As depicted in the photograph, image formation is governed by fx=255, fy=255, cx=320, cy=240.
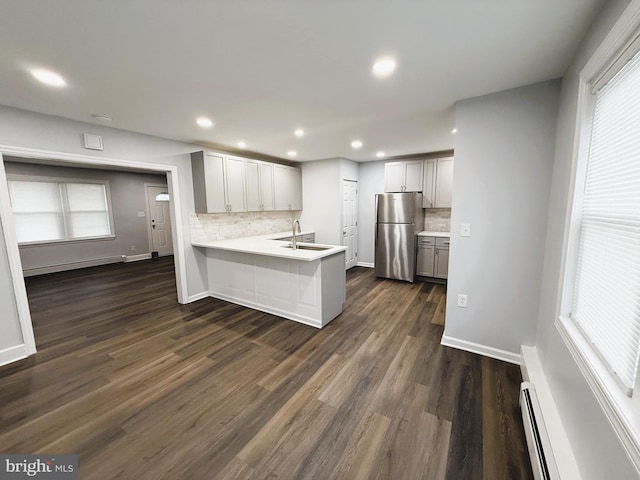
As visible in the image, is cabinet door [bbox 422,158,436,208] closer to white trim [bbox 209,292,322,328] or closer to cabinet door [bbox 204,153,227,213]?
white trim [bbox 209,292,322,328]

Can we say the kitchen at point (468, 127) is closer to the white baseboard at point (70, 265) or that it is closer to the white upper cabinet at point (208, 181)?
the white upper cabinet at point (208, 181)

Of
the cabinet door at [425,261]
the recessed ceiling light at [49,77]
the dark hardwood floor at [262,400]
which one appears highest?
the recessed ceiling light at [49,77]

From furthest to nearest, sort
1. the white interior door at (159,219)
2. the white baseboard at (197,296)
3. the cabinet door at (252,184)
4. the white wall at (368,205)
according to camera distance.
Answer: the white interior door at (159,219) < the white wall at (368,205) < the cabinet door at (252,184) < the white baseboard at (197,296)

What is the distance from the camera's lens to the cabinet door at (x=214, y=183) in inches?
148

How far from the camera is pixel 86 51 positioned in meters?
1.58

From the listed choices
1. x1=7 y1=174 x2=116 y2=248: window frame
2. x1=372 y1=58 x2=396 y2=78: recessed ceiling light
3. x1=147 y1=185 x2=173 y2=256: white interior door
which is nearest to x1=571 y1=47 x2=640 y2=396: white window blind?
x1=372 y1=58 x2=396 y2=78: recessed ceiling light

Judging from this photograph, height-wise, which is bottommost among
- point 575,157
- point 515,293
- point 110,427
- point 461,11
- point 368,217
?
point 110,427

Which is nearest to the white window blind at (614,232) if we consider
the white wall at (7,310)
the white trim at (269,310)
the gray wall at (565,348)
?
the gray wall at (565,348)

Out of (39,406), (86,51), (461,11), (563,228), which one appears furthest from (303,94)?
(39,406)

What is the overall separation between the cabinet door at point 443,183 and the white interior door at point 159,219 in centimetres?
690

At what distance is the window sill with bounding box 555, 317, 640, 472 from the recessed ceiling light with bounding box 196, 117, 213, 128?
352 cm

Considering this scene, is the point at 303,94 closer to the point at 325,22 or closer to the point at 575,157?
the point at 325,22

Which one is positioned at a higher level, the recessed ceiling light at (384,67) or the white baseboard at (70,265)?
the recessed ceiling light at (384,67)

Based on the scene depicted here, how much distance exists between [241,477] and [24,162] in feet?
24.1
